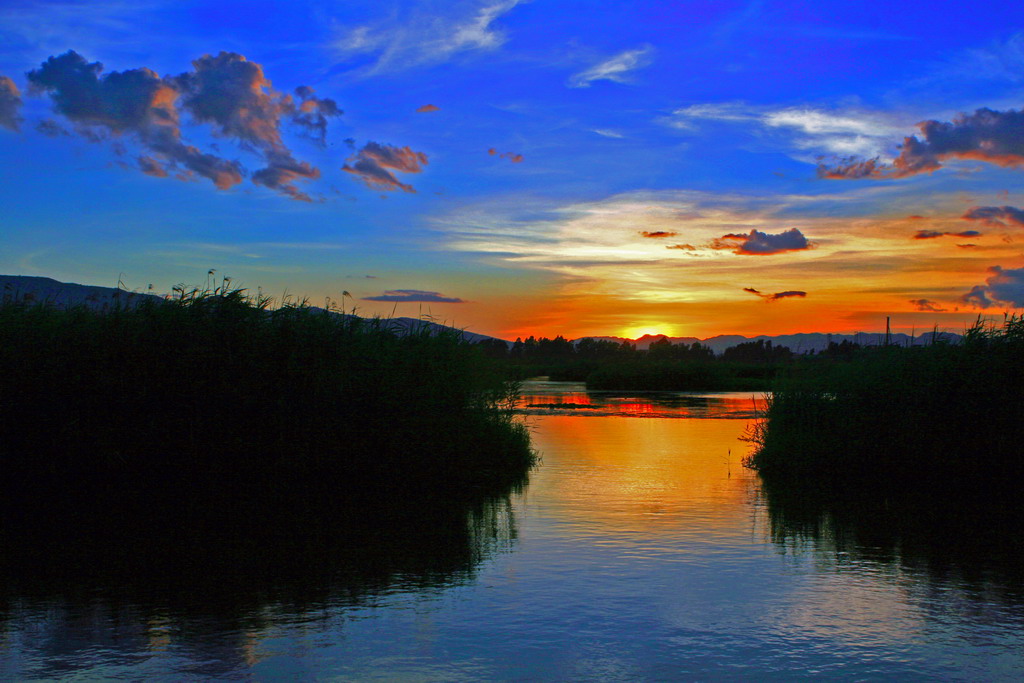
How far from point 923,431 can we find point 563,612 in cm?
964

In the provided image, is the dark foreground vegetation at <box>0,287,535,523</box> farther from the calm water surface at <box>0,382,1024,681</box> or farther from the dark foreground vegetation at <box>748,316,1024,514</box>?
the dark foreground vegetation at <box>748,316,1024,514</box>

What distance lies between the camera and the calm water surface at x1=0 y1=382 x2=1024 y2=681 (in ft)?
20.6

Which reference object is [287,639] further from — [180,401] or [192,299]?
[192,299]

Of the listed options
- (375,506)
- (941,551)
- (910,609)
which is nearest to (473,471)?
(375,506)

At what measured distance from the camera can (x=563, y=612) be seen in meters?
7.52

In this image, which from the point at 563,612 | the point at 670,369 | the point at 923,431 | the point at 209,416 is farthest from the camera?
the point at 670,369

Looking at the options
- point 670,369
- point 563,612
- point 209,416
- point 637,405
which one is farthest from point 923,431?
point 670,369

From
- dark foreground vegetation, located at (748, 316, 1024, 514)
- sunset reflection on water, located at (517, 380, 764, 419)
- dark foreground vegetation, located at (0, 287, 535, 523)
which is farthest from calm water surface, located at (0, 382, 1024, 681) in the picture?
sunset reflection on water, located at (517, 380, 764, 419)

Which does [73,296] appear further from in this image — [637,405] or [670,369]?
[670,369]

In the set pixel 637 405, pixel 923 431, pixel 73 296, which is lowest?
pixel 637 405

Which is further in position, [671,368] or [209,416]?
[671,368]

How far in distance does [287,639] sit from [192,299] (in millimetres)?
8389

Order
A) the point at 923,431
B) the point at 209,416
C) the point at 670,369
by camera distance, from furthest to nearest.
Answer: the point at 670,369
the point at 923,431
the point at 209,416

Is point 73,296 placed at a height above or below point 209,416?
above
